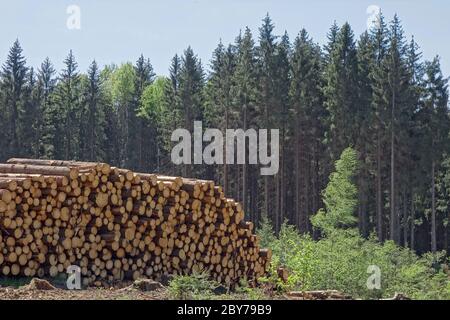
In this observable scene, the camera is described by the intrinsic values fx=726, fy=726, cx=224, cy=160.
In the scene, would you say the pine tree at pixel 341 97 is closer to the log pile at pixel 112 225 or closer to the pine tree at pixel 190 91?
the pine tree at pixel 190 91

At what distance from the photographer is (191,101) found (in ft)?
179

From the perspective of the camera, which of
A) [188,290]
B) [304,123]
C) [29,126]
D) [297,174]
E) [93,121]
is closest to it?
[188,290]

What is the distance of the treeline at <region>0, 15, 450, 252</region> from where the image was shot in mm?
44094

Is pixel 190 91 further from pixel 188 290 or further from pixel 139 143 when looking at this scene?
pixel 188 290

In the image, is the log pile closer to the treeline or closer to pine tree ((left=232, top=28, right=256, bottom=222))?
the treeline

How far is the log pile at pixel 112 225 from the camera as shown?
14.0m

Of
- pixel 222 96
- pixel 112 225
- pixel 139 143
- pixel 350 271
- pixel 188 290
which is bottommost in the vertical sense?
pixel 350 271

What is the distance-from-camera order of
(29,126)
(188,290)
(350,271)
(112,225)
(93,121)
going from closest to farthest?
(188,290) → (112,225) → (350,271) → (29,126) → (93,121)

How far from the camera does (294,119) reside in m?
48.9

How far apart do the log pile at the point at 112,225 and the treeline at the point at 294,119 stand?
26.6 metres

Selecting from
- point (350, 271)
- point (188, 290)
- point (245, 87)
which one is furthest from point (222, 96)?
point (188, 290)

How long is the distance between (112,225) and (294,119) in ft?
115

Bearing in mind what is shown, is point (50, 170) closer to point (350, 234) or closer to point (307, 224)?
point (350, 234)
